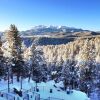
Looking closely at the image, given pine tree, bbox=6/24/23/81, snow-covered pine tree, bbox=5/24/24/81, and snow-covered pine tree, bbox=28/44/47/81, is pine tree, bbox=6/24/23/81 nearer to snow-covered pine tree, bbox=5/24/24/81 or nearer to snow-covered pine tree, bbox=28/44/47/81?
snow-covered pine tree, bbox=5/24/24/81

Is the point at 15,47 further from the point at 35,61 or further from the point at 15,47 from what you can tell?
the point at 35,61

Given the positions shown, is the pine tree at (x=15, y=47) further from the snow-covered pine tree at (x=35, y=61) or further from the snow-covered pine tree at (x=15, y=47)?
the snow-covered pine tree at (x=35, y=61)

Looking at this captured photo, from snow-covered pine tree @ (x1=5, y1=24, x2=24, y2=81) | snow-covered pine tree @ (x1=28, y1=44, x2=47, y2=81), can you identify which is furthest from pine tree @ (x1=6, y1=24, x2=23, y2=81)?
snow-covered pine tree @ (x1=28, y1=44, x2=47, y2=81)

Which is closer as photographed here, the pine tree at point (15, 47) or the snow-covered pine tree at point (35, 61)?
the pine tree at point (15, 47)

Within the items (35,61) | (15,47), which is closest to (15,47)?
(15,47)

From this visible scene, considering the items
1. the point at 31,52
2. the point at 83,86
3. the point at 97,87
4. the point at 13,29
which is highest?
the point at 13,29

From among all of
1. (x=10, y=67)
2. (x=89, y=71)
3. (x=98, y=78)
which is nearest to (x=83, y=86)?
(x=89, y=71)

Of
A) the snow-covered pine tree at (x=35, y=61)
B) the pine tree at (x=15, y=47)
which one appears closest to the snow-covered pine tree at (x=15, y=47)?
the pine tree at (x=15, y=47)

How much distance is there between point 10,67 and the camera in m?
51.8

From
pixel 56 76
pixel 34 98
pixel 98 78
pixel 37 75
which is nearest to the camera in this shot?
pixel 34 98

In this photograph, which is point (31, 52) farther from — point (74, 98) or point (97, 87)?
point (97, 87)

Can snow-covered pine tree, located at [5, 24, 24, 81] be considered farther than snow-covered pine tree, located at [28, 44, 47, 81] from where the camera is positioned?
No

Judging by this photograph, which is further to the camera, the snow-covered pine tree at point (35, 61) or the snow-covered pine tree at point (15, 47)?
the snow-covered pine tree at point (35, 61)

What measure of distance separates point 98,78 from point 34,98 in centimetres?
6026
